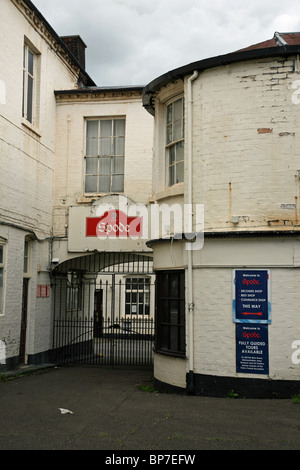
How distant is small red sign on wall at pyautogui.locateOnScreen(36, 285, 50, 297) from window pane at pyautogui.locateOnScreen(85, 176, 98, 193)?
3.26m

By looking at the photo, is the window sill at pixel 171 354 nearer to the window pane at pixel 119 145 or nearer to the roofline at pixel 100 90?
the window pane at pixel 119 145

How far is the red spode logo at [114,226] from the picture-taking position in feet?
49.0

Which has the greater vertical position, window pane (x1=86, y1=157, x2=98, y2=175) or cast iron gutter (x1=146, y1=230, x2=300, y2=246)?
window pane (x1=86, y1=157, x2=98, y2=175)

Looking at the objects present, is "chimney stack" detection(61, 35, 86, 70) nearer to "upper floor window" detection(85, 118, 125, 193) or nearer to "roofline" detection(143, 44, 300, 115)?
"upper floor window" detection(85, 118, 125, 193)

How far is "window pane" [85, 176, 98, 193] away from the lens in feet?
52.1

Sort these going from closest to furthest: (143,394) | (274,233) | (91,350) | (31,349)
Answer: (274,233)
(143,394)
(31,349)
(91,350)

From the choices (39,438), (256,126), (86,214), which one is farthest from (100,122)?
(39,438)

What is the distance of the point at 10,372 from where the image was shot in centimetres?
1287

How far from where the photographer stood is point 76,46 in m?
19.7

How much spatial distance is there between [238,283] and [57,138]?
350 inches

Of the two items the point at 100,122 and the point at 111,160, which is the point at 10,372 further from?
the point at 100,122

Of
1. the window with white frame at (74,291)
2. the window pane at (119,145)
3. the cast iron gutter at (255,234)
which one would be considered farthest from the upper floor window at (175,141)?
the window with white frame at (74,291)

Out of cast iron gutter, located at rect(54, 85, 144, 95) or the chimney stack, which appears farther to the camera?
the chimney stack

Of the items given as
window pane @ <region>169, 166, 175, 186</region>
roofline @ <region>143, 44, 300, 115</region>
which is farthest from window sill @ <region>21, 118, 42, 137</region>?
window pane @ <region>169, 166, 175, 186</region>
